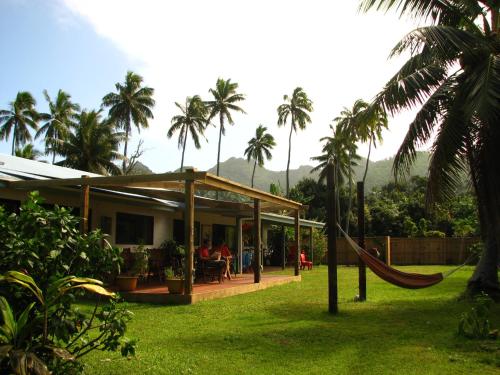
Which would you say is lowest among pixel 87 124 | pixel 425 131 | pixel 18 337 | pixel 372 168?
pixel 18 337

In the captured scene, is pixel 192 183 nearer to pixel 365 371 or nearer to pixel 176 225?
pixel 365 371

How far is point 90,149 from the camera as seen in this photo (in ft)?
125

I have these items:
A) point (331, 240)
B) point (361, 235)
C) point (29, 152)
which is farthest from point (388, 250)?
point (29, 152)

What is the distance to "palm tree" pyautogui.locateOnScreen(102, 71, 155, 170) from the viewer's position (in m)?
44.1

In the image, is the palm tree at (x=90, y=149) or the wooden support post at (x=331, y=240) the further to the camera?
the palm tree at (x=90, y=149)

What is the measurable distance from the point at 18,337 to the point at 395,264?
27.0 m

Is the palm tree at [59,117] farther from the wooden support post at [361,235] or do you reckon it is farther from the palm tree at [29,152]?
the wooden support post at [361,235]

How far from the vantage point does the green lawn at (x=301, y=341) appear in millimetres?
5212

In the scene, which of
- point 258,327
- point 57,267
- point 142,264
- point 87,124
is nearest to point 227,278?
point 142,264

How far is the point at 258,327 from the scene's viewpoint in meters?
7.41

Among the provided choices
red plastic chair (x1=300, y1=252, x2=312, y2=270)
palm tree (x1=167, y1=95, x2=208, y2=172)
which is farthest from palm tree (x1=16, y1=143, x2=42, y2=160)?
red plastic chair (x1=300, y1=252, x2=312, y2=270)

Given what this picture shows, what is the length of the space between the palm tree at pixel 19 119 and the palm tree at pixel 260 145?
803 inches

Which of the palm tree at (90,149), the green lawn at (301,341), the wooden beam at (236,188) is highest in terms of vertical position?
the palm tree at (90,149)

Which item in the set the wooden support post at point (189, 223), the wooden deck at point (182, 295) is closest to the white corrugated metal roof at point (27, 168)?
the wooden deck at point (182, 295)
